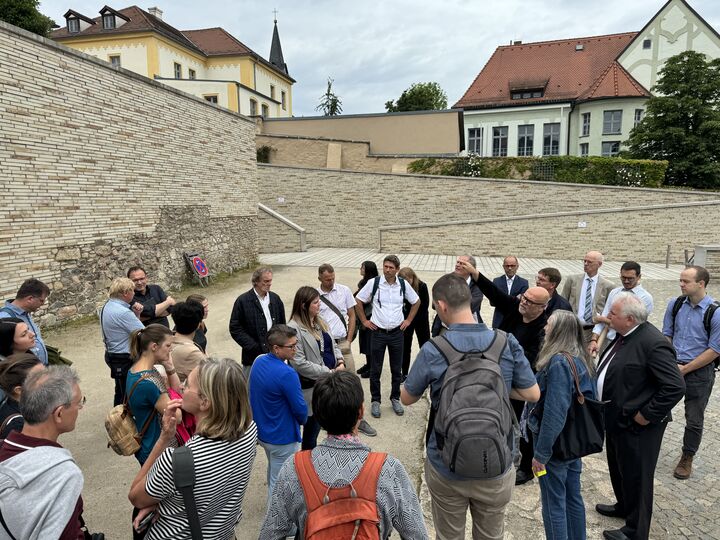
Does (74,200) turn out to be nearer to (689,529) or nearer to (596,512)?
(596,512)

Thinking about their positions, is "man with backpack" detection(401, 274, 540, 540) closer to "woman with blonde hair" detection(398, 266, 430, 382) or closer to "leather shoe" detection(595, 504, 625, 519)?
"leather shoe" detection(595, 504, 625, 519)

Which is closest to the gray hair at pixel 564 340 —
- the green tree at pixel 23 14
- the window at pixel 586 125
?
the green tree at pixel 23 14

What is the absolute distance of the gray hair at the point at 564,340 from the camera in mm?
2785

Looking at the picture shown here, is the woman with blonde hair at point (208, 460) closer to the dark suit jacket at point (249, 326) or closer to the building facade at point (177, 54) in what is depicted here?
the dark suit jacket at point (249, 326)

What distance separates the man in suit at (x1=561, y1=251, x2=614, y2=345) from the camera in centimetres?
525

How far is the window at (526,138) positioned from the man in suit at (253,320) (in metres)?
39.1

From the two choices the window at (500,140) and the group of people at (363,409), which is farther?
the window at (500,140)

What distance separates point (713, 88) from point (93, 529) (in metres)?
34.4

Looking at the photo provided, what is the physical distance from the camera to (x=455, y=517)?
2504mm

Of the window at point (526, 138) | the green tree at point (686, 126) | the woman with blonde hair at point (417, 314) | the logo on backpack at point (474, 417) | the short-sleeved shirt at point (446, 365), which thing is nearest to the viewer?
the logo on backpack at point (474, 417)

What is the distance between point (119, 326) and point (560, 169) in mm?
24593

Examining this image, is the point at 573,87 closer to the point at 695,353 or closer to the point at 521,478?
the point at 695,353

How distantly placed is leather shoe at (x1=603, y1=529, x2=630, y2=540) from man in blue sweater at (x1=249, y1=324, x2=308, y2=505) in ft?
7.77

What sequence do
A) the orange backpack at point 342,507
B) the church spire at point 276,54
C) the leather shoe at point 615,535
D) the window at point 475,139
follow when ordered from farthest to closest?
the church spire at point 276,54 → the window at point 475,139 → the leather shoe at point 615,535 → the orange backpack at point 342,507
